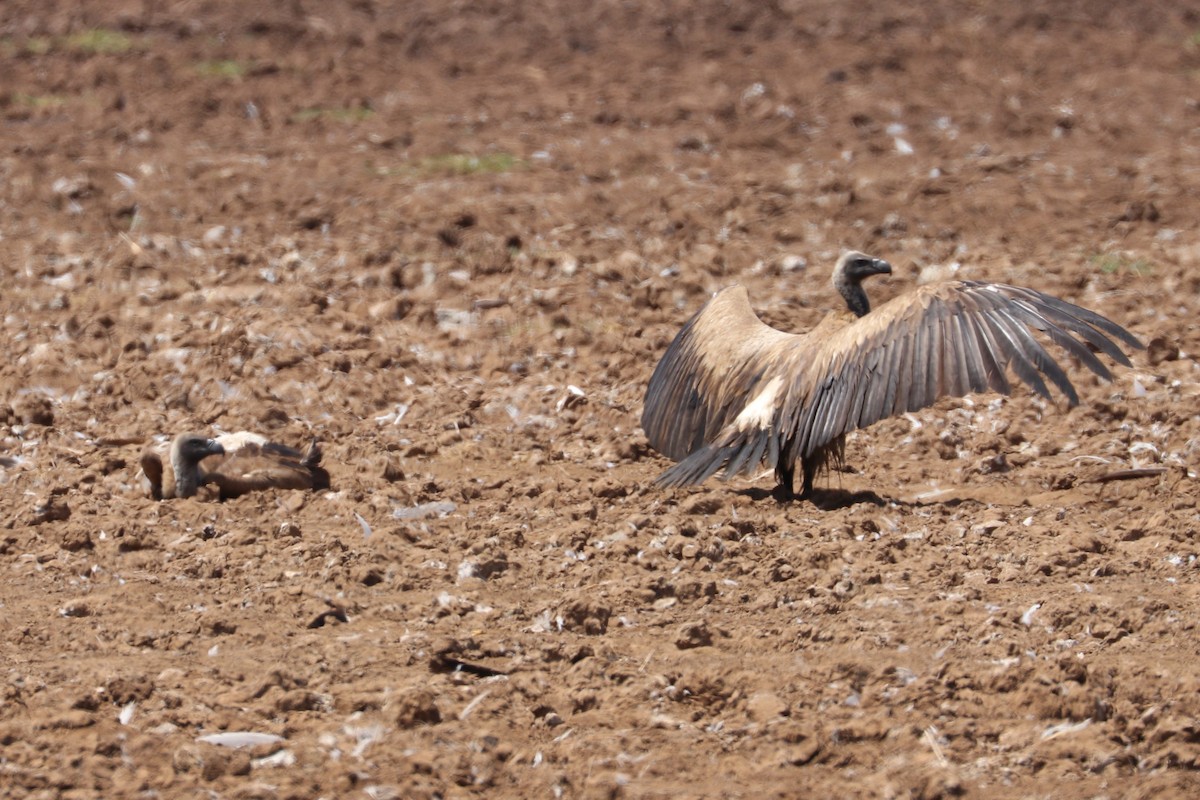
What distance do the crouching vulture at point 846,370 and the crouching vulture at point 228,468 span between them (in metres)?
1.50

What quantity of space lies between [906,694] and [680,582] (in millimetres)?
1033

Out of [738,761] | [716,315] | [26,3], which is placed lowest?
[738,761]

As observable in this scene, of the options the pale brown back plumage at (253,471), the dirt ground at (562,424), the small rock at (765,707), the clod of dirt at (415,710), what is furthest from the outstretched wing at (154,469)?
the small rock at (765,707)

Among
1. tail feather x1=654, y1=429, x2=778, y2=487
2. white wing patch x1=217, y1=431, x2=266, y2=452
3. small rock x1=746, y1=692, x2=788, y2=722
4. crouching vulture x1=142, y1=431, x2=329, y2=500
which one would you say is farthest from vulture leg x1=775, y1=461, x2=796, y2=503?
white wing patch x1=217, y1=431, x2=266, y2=452

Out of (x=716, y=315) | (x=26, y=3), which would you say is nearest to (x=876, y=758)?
(x=716, y=315)

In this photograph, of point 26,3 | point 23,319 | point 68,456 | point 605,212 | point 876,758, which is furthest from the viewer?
point 26,3

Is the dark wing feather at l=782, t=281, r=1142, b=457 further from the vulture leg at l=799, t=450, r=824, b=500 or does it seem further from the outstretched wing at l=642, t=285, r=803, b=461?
the outstretched wing at l=642, t=285, r=803, b=461

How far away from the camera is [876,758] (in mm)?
4438

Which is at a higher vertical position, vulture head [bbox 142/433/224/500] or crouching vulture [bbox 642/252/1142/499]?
crouching vulture [bbox 642/252/1142/499]

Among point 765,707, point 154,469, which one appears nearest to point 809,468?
point 765,707

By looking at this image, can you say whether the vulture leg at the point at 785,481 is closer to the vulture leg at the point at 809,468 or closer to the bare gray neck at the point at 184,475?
the vulture leg at the point at 809,468

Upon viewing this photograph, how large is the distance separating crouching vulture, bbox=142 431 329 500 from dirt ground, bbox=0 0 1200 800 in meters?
0.13

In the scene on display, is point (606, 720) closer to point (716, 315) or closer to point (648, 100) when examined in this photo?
point (716, 315)

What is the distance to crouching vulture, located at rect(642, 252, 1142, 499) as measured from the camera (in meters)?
5.75
